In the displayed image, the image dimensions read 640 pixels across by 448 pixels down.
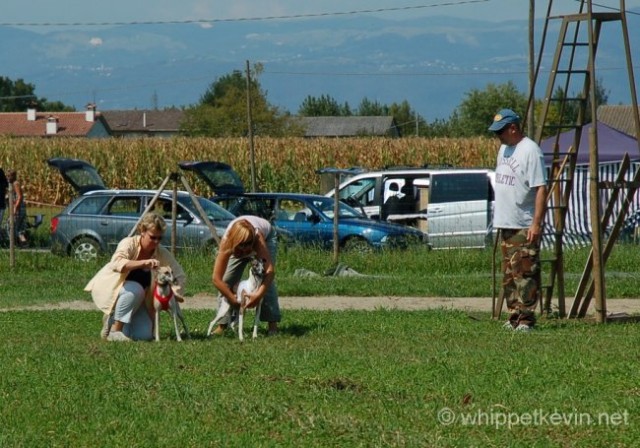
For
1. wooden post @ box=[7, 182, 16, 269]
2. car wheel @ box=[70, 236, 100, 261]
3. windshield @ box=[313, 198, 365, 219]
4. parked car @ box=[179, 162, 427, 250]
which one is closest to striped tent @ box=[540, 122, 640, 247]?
parked car @ box=[179, 162, 427, 250]

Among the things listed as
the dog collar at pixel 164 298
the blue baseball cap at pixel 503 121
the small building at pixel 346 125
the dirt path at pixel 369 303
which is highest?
the blue baseball cap at pixel 503 121

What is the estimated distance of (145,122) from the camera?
13475cm

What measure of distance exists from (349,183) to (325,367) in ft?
55.0

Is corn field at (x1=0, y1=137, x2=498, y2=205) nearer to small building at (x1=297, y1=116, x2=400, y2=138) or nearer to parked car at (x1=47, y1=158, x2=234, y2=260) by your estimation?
parked car at (x1=47, y1=158, x2=234, y2=260)

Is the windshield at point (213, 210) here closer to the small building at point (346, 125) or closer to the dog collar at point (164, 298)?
the dog collar at point (164, 298)

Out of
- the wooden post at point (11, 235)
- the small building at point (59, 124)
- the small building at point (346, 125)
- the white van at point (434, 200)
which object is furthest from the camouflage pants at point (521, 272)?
the small building at point (346, 125)

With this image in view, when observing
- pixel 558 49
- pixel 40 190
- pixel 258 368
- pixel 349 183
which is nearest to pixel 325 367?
pixel 258 368

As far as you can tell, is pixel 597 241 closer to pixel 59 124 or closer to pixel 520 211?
pixel 520 211

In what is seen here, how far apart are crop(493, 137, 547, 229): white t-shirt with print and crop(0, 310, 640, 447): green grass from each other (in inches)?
41.5

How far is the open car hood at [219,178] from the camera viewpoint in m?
Answer: 24.8

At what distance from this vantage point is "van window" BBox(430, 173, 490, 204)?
2341cm

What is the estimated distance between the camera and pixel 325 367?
9523 millimetres

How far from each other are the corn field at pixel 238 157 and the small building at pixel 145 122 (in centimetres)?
7389

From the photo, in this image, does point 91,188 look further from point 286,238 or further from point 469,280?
point 469,280
